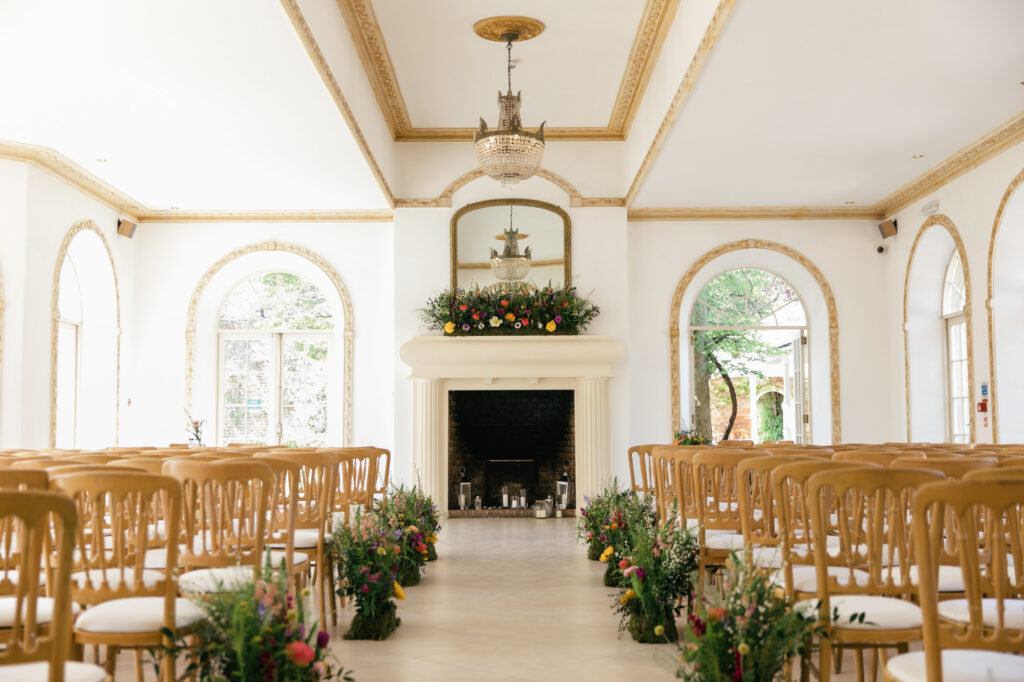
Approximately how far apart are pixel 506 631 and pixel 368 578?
81 cm

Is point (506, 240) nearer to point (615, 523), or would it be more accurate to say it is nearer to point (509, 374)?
point (509, 374)

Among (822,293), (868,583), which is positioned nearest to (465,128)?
(822,293)

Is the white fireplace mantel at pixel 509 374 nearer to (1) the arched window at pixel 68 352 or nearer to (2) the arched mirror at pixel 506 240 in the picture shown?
(2) the arched mirror at pixel 506 240

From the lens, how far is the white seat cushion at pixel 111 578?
309 centimetres

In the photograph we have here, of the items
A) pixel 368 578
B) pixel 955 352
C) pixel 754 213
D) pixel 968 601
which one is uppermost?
pixel 754 213

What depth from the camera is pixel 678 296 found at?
458 inches

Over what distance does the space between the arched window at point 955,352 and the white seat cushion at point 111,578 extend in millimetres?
9692

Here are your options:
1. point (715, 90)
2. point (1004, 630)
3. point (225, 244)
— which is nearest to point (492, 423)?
point (225, 244)

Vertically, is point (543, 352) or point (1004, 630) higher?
point (543, 352)

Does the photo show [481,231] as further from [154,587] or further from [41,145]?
[154,587]

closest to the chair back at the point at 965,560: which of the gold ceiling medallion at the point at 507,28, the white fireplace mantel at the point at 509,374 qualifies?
the gold ceiling medallion at the point at 507,28

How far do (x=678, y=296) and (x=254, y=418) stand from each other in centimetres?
576

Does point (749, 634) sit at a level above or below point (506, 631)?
above

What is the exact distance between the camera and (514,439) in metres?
11.6
